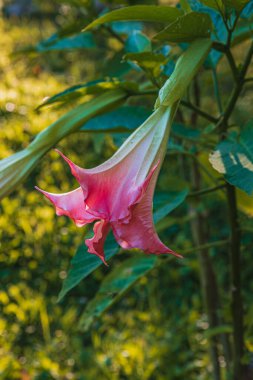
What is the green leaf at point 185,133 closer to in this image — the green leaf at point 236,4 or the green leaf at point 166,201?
the green leaf at point 166,201

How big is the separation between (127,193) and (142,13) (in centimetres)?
26

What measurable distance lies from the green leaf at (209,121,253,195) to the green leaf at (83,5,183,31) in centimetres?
20

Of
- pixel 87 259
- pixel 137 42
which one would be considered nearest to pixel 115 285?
pixel 87 259

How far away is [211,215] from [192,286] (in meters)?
0.54

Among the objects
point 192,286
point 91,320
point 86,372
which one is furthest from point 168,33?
point 192,286

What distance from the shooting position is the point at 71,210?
66cm

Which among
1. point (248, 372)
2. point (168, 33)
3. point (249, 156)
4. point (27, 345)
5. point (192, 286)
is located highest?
point (168, 33)

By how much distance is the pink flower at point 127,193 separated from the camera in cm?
61

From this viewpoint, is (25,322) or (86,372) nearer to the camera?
(86,372)

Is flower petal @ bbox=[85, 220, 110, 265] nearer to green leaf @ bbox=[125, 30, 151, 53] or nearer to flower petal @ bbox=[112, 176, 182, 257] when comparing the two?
flower petal @ bbox=[112, 176, 182, 257]

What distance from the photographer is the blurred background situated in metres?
1.89

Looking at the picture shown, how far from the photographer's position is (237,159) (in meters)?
0.79

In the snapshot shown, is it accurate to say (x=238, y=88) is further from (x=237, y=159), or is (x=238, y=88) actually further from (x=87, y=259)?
(x=87, y=259)

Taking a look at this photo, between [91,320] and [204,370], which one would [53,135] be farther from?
[204,370]
